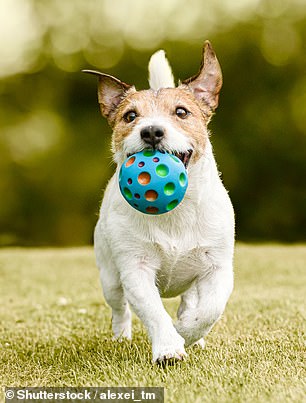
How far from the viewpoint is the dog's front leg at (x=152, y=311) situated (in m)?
3.87

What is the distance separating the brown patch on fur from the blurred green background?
44.1ft

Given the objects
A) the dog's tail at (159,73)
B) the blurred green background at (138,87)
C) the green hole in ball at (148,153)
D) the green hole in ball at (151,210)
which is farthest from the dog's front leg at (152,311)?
→ the blurred green background at (138,87)

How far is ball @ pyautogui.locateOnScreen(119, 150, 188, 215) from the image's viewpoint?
3910mm

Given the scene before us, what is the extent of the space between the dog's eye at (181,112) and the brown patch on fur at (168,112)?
0.02 m

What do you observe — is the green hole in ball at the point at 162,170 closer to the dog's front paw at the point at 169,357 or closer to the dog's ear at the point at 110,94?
the dog's front paw at the point at 169,357

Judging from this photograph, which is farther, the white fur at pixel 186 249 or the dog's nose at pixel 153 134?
the white fur at pixel 186 249

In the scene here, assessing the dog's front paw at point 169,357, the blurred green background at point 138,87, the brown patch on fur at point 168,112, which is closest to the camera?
the dog's front paw at point 169,357

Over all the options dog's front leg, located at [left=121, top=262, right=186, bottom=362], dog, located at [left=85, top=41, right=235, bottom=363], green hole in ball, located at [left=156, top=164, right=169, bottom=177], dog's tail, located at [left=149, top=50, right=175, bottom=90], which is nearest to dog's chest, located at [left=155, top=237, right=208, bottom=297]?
dog, located at [left=85, top=41, right=235, bottom=363]

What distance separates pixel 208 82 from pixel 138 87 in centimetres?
1415

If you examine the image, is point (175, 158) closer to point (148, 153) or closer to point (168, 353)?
point (148, 153)

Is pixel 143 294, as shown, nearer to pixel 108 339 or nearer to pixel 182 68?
pixel 108 339

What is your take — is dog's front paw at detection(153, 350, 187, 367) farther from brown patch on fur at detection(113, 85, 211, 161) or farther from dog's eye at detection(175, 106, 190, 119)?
dog's eye at detection(175, 106, 190, 119)

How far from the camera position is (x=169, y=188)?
3.94 m

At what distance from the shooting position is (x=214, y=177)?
451 centimetres
